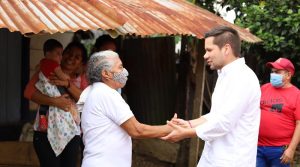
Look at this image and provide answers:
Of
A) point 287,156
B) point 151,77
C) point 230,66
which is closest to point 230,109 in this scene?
point 230,66

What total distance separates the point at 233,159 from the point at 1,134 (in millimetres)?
5239

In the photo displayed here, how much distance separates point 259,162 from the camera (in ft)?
20.7

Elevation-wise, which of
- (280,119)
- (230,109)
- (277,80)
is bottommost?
(280,119)

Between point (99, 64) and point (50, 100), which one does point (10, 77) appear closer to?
point (50, 100)

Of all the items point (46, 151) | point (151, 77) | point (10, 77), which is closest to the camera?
point (46, 151)

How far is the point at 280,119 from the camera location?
6.19 m

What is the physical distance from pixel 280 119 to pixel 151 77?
125 inches

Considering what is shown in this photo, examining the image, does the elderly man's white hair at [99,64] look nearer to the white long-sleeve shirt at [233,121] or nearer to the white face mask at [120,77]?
the white face mask at [120,77]

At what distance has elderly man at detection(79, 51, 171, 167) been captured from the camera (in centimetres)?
418

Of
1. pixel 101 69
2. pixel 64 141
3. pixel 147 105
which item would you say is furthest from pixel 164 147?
pixel 101 69

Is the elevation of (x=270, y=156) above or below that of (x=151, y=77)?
below

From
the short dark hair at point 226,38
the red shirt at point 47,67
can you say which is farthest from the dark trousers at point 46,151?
the short dark hair at point 226,38

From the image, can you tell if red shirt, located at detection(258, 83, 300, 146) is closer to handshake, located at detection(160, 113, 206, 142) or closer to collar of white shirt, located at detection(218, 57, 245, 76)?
handshake, located at detection(160, 113, 206, 142)

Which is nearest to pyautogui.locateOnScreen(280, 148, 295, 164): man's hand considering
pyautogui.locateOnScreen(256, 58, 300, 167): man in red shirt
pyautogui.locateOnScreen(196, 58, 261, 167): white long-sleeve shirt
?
pyautogui.locateOnScreen(256, 58, 300, 167): man in red shirt
